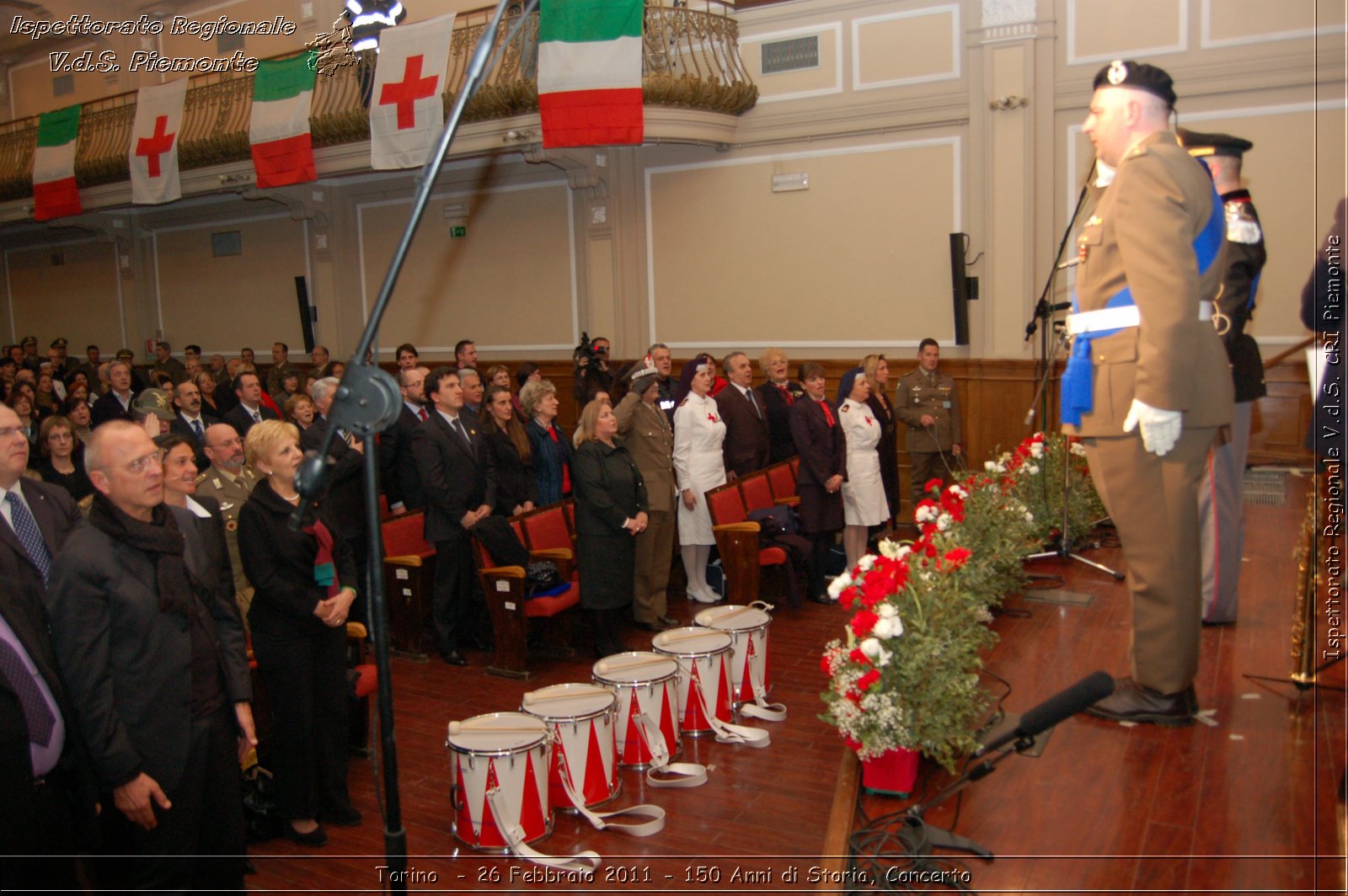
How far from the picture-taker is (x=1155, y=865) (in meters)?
2.38

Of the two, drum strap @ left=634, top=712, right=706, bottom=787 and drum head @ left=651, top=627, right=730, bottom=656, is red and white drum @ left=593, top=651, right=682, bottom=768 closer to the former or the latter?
drum strap @ left=634, top=712, right=706, bottom=787

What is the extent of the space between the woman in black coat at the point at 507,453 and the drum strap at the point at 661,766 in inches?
88.6

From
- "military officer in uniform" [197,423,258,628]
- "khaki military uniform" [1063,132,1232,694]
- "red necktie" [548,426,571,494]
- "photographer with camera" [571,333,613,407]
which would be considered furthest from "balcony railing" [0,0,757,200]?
"khaki military uniform" [1063,132,1232,694]

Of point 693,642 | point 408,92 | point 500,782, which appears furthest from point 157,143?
point 500,782

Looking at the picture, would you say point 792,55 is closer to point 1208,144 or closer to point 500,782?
point 1208,144

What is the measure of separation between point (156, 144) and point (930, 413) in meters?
9.97

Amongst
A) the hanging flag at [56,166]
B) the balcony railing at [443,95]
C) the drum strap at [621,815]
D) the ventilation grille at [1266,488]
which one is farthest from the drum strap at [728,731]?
the hanging flag at [56,166]

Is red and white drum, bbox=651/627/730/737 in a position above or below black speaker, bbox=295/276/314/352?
below

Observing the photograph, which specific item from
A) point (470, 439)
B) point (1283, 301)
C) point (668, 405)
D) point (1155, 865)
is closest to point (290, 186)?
point (668, 405)

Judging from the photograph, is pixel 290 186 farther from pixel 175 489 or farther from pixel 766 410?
pixel 175 489

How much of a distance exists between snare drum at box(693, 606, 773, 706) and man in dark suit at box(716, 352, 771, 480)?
2.57 meters

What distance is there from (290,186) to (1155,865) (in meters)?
12.8

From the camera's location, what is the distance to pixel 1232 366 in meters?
3.60

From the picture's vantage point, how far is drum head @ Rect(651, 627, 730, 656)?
14.2ft
